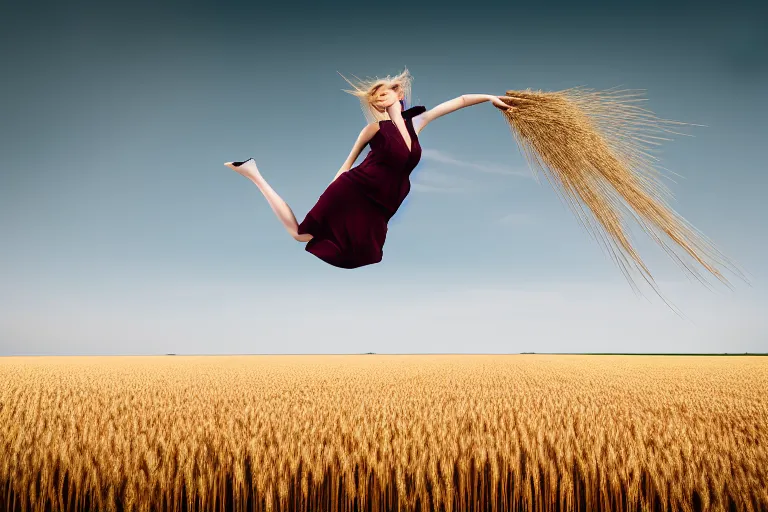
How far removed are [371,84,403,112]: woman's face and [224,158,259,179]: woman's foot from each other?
621 mm

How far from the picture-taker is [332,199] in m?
2.59

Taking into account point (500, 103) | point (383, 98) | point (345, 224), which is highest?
point (500, 103)

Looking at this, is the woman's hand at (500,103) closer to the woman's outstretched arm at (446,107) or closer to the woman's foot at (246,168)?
the woman's outstretched arm at (446,107)

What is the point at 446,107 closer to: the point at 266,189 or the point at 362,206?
the point at 362,206

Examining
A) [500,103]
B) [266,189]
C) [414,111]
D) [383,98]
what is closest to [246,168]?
[266,189]

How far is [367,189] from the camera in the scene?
8.38 ft

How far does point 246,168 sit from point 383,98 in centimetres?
71

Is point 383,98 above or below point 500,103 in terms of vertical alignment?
below

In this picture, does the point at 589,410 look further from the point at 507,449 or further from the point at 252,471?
the point at 252,471

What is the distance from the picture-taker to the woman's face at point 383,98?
252 cm

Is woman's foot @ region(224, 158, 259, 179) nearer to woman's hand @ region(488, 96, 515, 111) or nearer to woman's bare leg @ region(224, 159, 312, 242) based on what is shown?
woman's bare leg @ region(224, 159, 312, 242)

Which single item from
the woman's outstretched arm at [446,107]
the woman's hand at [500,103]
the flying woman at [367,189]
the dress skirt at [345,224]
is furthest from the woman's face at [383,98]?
the woman's hand at [500,103]

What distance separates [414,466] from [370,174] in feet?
5.73

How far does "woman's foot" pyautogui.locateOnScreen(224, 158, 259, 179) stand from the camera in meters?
2.50
